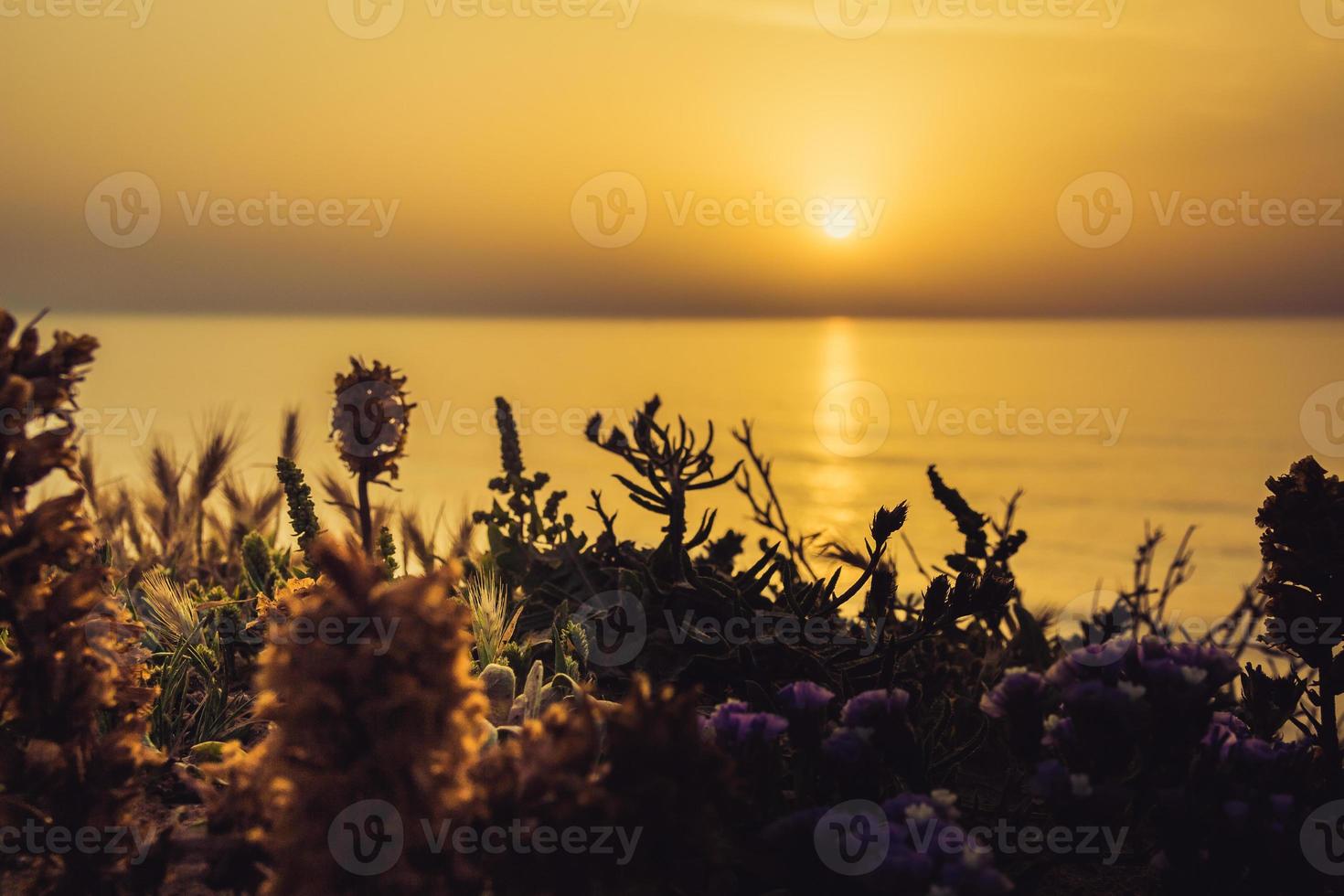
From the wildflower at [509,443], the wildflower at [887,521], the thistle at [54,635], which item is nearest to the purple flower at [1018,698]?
the wildflower at [887,521]

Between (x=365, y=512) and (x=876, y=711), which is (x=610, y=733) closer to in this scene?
(x=876, y=711)

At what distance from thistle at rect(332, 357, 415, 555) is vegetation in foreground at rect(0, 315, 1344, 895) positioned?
0.01 meters

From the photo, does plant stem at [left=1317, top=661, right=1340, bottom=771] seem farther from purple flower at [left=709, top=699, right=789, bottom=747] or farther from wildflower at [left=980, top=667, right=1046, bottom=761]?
purple flower at [left=709, top=699, right=789, bottom=747]

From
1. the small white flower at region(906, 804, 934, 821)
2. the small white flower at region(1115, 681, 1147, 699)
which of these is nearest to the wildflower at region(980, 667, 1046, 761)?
the small white flower at region(1115, 681, 1147, 699)

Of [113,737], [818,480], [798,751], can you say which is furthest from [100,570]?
[818,480]

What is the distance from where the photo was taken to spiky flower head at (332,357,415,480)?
3.70 m

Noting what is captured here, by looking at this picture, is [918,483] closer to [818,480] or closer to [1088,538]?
[818,480]

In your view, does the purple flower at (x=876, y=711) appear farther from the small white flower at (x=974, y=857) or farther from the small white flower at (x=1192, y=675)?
the small white flower at (x=1192, y=675)

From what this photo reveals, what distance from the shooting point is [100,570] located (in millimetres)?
2227

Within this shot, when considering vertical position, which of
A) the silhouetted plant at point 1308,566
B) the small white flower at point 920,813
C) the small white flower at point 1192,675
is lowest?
the small white flower at point 920,813

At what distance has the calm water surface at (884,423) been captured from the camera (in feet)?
59.6

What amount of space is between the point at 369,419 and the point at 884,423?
110 feet

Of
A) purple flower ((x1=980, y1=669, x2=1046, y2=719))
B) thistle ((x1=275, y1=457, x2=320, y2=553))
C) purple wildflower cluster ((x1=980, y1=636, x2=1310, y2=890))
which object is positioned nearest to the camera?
purple wildflower cluster ((x1=980, y1=636, x2=1310, y2=890))

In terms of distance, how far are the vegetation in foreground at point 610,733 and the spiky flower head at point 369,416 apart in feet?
0.04
